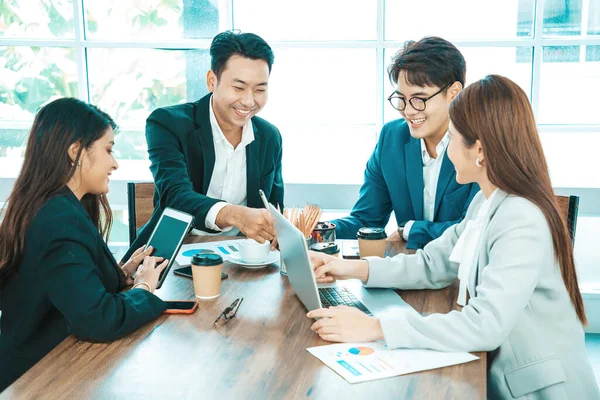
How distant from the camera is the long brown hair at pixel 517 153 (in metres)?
1.51

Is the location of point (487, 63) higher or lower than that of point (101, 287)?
higher

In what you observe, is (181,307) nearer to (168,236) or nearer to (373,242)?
(168,236)

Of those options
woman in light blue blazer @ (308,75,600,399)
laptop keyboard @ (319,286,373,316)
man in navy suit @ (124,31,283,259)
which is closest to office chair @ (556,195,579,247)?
woman in light blue blazer @ (308,75,600,399)

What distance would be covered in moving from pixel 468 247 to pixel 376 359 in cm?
49

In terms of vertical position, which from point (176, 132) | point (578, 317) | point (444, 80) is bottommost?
point (578, 317)

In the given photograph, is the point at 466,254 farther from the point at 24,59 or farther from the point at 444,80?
the point at 24,59

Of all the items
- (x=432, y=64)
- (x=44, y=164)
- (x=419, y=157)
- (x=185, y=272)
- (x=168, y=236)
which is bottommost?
(x=185, y=272)

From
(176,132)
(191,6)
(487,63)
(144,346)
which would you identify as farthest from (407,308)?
(191,6)

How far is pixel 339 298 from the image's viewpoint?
1.71 meters

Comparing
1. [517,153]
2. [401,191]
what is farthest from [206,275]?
[401,191]

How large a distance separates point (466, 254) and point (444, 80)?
3.27ft

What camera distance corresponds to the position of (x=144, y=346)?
1.40 m

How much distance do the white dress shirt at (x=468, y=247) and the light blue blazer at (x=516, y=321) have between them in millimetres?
41

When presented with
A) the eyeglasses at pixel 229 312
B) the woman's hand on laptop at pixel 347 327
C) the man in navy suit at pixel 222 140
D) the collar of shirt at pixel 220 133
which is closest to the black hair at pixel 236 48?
the man in navy suit at pixel 222 140
